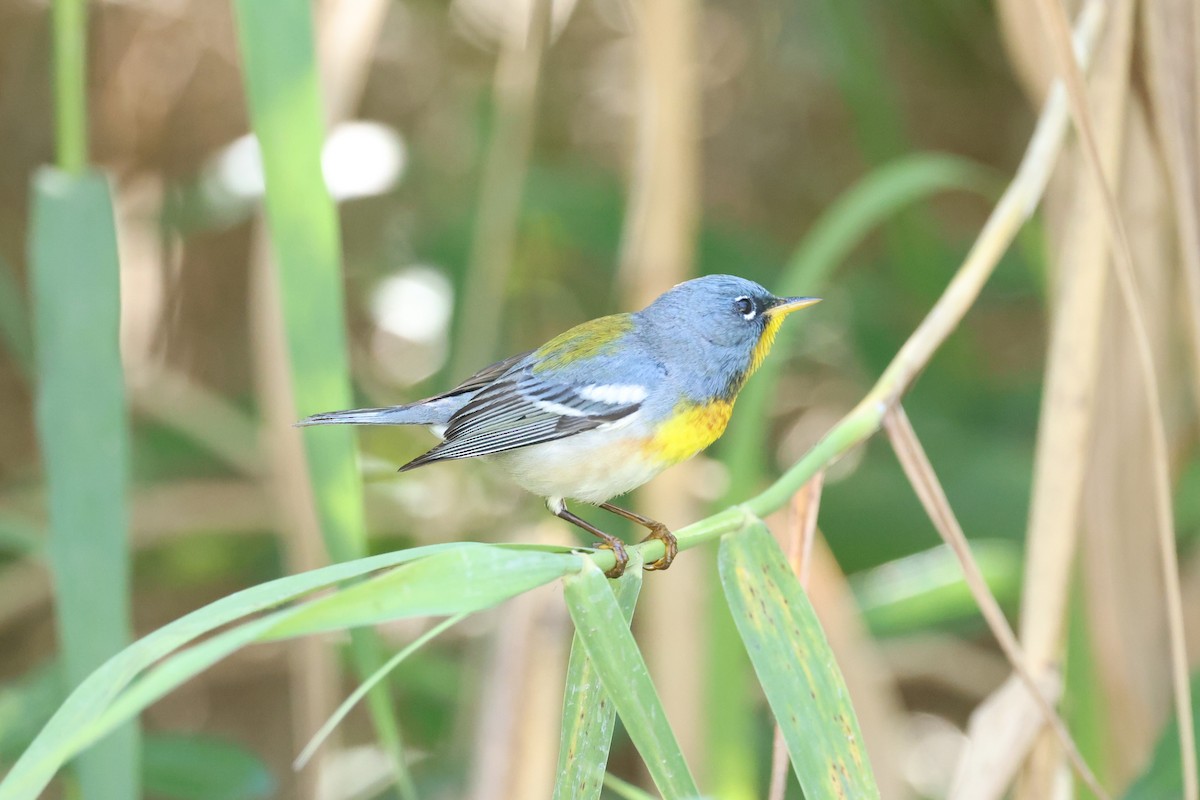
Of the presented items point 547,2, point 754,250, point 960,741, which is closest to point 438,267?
point 754,250

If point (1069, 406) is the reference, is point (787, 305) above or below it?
above

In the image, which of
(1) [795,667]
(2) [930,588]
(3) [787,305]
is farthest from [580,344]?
(2) [930,588]

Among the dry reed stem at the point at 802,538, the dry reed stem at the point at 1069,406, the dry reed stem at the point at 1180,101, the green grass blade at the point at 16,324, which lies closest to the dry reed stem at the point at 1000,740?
the dry reed stem at the point at 1069,406

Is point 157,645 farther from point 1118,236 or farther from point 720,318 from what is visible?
point 1118,236

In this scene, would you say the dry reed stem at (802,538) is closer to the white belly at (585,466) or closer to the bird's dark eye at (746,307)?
the white belly at (585,466)

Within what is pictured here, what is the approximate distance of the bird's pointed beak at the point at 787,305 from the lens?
1.68 m

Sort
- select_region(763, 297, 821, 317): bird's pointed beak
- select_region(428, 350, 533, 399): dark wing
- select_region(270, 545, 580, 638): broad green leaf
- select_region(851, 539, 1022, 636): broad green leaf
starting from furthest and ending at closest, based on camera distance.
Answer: select_region(851, 539, 1022, 636): broad green leaf
select_region(428, 350, 533, 399): dark wing
select_region(763, 297, 821, 317): bird's pointed beak
select_region(270, 545, 580, 638): broad green leaf

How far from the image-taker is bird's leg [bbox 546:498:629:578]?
135 centimetres

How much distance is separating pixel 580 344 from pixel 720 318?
0.76 feet

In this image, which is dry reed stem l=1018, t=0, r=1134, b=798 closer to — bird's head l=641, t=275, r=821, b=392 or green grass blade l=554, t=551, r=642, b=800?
bird's head l=641, t=275, r=821, b=392

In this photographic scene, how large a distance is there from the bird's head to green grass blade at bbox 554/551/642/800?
65 centimetres

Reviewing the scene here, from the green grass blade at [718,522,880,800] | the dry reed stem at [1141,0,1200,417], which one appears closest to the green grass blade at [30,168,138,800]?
the green grass blade at [718,522,880,800]

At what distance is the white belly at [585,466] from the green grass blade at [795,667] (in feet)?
1.67

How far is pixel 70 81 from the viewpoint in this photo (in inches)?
58.2
